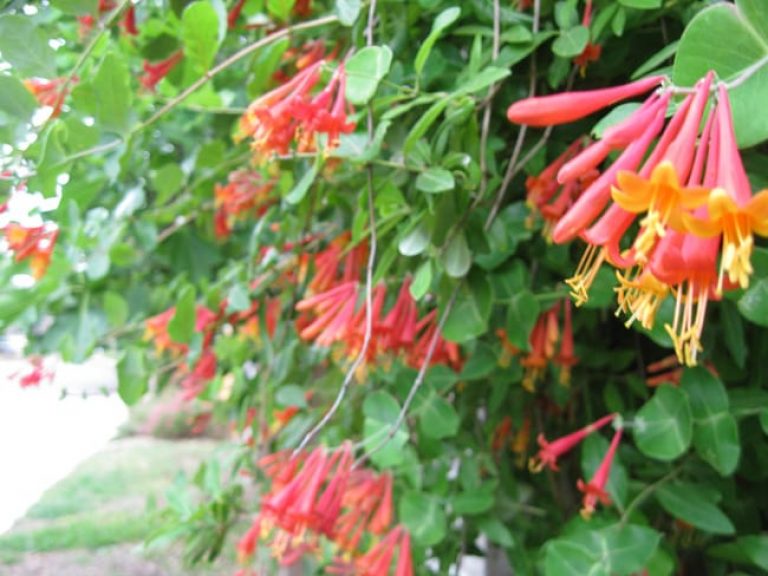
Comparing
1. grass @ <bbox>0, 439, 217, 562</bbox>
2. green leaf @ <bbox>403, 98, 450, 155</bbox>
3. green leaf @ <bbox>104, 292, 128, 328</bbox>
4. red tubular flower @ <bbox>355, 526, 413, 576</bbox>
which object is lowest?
grass @ <bbox>0, 439, 217, 562</bbox>

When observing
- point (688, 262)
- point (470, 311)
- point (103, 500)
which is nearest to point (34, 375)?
point (470, 311)

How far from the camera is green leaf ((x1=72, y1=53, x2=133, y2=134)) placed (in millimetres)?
443

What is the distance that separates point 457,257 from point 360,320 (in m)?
0.11

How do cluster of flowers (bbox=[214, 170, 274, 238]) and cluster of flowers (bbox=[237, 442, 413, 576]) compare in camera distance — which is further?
cluster of flowers (bbox=[214, 170, 274, 238])

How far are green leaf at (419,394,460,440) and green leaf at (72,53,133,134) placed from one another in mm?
297

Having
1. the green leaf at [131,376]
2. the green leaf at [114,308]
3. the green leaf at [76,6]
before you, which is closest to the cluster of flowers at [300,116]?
the green leaf at [76,6]

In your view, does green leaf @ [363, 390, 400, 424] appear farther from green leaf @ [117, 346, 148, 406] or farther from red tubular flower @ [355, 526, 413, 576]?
green leaf @ [117, 346, 148, 406]

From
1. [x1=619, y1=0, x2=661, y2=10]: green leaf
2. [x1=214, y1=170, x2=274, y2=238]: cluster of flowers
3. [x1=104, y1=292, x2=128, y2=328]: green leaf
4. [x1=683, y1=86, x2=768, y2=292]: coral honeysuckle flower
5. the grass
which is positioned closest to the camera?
[x1=683, y1=86, x2=768, y2=292]: coral honeysuckle flower

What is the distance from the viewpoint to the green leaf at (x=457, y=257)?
458 mm

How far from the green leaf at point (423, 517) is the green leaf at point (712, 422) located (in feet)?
0.76

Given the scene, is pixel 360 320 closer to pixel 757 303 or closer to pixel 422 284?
pixel 422 284

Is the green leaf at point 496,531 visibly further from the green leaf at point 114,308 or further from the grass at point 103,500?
the grass at point 103,500

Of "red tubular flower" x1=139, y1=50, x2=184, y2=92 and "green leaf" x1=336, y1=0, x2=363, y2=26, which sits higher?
"green leaf" x1=336, y1=0, x2=363, y2=26

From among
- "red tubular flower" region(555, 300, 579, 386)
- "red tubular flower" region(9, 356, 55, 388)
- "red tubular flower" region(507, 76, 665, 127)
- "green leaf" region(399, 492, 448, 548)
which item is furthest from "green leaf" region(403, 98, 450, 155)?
"red tubular flower" region(9, 356, 55, 388)
